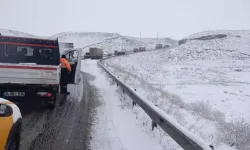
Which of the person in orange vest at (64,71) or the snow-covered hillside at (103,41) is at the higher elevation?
the snow-covered hillside at (103,41)

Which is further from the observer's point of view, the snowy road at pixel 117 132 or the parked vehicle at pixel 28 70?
the parked vehicle at pixel 28 70

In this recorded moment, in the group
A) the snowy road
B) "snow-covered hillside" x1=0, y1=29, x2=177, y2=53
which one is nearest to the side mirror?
the snowy road

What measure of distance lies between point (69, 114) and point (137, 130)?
8.47 ft

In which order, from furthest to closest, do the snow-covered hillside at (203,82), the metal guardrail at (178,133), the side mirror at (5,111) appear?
the snow-covered hillside at (203,82) → the metal guardrail at (178,133) → the side mirror at (5,111)

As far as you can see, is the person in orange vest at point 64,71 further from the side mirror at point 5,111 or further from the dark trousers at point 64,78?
the side mirror at point 5,111

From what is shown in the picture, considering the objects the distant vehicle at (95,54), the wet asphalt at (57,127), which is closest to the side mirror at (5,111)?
the wet asphalt at (57,127)

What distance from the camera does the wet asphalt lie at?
5867 mm

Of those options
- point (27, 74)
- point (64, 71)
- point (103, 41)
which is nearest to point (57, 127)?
point (27, 74)

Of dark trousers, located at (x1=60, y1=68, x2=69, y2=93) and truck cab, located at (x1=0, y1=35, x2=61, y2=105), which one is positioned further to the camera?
dark trousers, located at (x1=60, y1=68, x2=69, y2=93)

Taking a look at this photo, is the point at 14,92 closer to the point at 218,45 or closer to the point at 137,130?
the point at 137,130

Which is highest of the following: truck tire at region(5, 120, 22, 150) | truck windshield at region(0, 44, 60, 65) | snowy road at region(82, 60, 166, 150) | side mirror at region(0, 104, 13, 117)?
truck windshield at region(0, 44, 60, 65)

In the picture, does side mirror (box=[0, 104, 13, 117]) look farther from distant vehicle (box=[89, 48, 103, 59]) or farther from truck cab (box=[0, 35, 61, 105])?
distant vehicle (box=[89, 48, 103, 59])

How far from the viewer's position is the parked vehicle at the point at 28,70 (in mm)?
8672

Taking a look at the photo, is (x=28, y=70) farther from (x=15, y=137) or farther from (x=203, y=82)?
(x=203, y=82)
